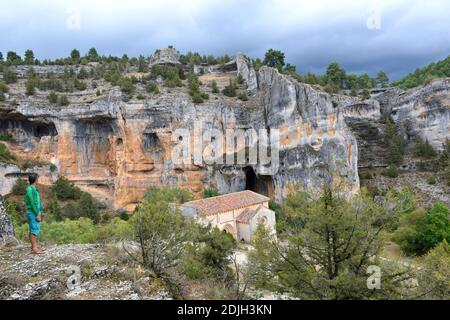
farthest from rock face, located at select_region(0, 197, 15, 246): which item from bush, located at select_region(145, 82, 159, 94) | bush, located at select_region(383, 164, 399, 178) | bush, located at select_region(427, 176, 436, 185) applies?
bush, located at select_region(383, 164, 399, 178)

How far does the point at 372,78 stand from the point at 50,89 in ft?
189

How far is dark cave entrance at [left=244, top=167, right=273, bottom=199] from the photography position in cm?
3906

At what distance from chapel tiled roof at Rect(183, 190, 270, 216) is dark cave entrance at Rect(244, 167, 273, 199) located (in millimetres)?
6818

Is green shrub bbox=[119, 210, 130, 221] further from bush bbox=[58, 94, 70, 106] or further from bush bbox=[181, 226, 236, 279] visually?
bush bbox=[181, 226, 236, 279]

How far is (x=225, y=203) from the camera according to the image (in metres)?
29.5

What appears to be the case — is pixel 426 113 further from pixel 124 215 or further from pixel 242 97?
pixel 124 215

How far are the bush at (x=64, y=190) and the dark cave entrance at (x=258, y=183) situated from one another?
57.8 ft

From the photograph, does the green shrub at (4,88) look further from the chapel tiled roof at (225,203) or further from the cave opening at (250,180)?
the cave opening at (250,180)

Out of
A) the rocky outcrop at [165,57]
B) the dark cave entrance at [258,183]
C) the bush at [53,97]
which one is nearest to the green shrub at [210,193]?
the dark cave entrance at [258,183]

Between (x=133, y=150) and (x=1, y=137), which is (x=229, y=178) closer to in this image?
(x=133, y=150)

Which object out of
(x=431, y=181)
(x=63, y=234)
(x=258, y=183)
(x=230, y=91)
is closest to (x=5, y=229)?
(x=63, y=234)

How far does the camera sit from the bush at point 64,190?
36.2 metres

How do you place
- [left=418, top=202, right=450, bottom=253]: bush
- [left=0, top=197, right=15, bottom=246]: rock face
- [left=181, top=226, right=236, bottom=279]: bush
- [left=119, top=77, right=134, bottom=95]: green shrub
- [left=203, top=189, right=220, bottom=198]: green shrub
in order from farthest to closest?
[left=119, top=77, right=134, bottom=95]: green shrub
[left=203, top=189, right=220, bottom=198]: green shrub
[left=418, top=202, right=450, bottom=253]: bush
[left=181, top=226, right=236, bottom=279]: bush
[left=0, top=197, right=15, bottom=246]: rock face
